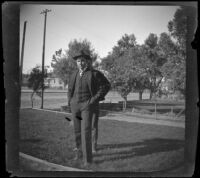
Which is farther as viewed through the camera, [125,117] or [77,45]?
[125,117]

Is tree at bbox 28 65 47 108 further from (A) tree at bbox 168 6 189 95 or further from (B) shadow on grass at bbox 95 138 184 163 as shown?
(A) tree at bbox 168 6 189 95

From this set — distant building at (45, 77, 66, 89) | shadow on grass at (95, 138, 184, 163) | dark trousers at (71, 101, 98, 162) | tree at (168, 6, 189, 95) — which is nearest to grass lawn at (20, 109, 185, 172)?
shadow on grass at (95, 138, 184, 163)

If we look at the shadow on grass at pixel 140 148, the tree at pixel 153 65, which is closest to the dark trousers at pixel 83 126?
the shadow on grass at pixel 140 148

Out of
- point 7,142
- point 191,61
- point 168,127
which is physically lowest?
point 7,142

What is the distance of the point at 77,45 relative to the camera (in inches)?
148

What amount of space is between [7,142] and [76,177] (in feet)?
3.95

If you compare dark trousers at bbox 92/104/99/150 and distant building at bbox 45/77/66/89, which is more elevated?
distant building at bbox 45/77/66/89

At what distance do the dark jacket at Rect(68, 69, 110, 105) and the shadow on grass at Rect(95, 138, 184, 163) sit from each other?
2.74ft

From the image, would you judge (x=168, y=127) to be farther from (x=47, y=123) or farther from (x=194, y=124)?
(x=47, y=123)

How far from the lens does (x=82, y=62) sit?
12.5ft

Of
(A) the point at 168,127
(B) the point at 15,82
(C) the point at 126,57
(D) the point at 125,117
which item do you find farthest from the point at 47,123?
(A) the point at 168,127

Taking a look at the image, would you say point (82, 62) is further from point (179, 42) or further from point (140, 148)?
point (140, 148)

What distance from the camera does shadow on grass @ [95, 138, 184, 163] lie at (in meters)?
3.93

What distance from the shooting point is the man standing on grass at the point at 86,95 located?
378 centimetres
